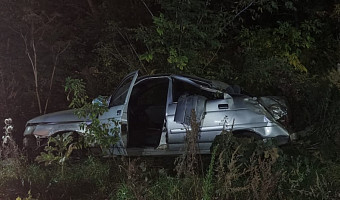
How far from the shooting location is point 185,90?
7.09 m

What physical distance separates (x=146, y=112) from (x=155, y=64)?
2146mm

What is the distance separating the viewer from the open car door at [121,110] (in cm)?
667

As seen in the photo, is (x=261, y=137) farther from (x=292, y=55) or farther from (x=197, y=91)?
(x=292, y=55)

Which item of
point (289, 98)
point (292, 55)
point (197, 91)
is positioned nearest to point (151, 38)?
point (197, 91)

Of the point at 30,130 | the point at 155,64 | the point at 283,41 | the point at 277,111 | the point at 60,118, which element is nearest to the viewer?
the point at 277,111

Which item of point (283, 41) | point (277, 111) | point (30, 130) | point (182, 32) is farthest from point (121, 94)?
point (283, 41)

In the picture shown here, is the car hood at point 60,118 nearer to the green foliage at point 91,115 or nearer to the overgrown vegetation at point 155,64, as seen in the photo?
the overgrown vegetation at point 155,64

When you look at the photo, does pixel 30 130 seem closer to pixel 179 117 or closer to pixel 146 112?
pixel 146 112

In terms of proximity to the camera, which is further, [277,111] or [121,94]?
[121,94]

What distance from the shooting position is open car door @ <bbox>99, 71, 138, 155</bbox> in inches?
263

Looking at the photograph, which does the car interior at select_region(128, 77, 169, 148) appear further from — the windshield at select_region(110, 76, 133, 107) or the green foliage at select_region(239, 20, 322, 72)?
the green foliage at select_region(239, 20, 322, 72)

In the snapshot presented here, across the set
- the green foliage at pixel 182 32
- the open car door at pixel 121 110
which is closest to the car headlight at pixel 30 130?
the open car door at pixel 121 110

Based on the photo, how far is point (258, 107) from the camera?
644cm

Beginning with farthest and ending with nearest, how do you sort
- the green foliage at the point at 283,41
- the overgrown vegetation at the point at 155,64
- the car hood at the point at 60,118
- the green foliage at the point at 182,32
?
the green foliage at the point at 283,41 → the green foliage at the point at 182,32 → the car hood at the point at 60,118 → the overgrown vegetation at the point at 155,64
